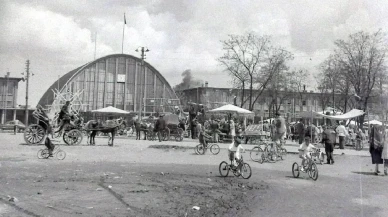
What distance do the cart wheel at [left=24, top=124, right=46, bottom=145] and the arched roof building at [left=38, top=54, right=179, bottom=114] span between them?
40.9m

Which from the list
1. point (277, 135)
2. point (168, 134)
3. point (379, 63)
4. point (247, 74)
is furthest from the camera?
point (247, 74)

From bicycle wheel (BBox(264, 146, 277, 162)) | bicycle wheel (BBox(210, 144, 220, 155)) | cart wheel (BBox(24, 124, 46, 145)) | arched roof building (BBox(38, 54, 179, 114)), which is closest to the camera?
bicycle wheel (BBox(264, 146, 277, 162))

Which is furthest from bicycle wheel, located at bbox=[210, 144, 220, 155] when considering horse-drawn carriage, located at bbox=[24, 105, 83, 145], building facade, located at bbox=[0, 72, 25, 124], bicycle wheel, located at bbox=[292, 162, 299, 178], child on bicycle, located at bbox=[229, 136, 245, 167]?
building facade, located at bbox=[0, 72, 25, 124]

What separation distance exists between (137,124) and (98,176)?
56.1 ft

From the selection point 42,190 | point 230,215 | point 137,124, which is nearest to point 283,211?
point 230,215

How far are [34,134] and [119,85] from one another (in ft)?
142

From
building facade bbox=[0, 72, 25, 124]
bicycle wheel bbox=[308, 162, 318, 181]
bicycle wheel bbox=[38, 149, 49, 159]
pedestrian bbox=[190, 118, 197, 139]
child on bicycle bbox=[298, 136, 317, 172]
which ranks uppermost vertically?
building facade bbox=[0, 72, 25, 124]

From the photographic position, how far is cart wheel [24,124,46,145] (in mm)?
17359

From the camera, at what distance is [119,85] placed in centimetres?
6031

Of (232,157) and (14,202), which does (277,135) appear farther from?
(14,202)

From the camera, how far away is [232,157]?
35.7ft

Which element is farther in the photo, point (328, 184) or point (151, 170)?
point (151, 170)

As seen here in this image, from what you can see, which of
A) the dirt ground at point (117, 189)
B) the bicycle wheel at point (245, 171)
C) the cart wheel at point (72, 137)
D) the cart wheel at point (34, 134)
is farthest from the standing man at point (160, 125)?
the bicycle wheel at point (245, 171)

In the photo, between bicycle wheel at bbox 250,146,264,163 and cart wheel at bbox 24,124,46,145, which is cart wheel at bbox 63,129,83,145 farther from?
bicycle wheel at bbox 250,146,264,163
